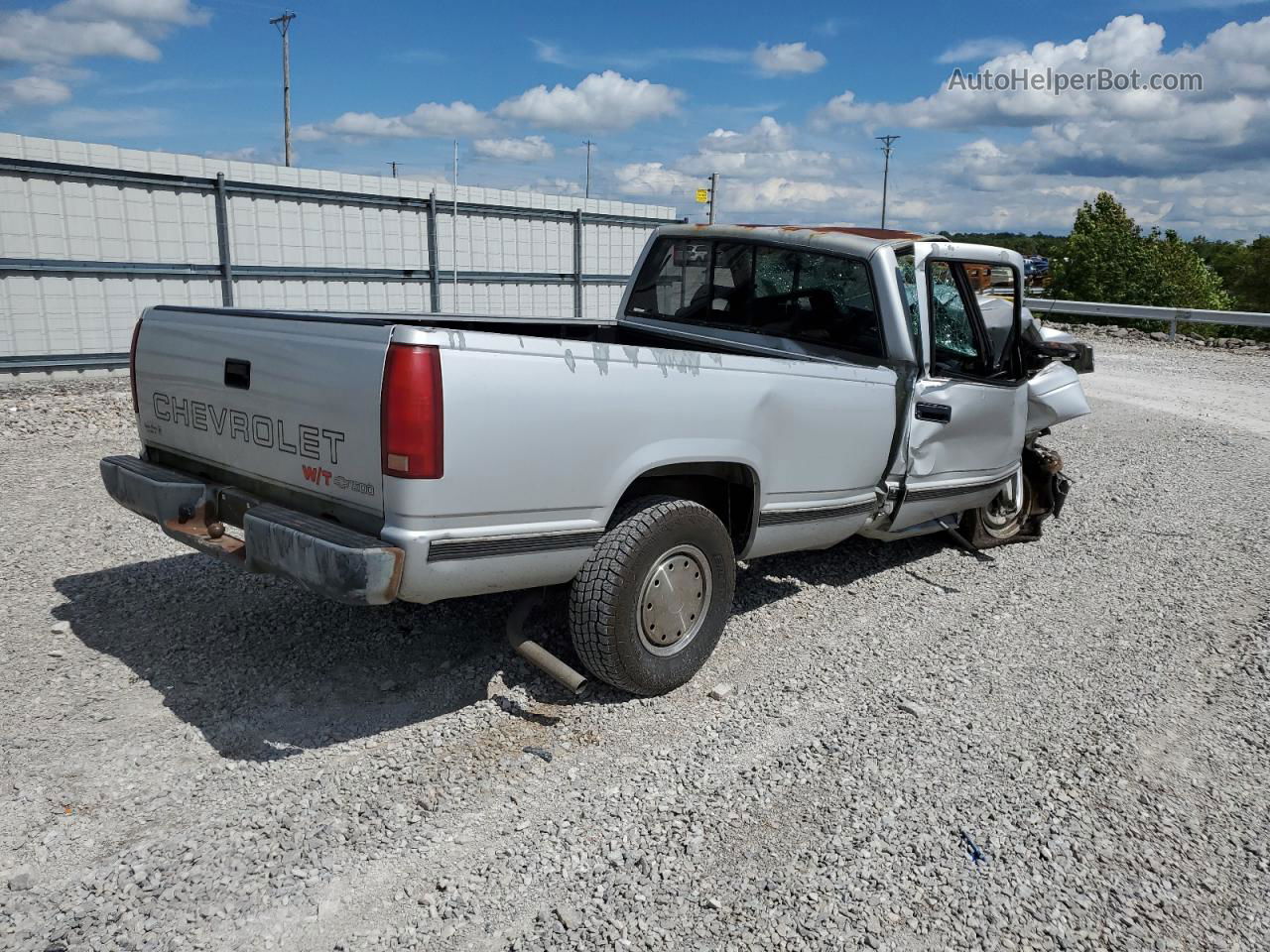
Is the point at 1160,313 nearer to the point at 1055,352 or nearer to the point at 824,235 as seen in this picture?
the point at 1055,352

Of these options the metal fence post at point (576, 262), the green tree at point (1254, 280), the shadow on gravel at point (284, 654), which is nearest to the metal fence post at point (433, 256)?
the metal fence post at point (576, 262)

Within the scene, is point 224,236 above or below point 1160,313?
above

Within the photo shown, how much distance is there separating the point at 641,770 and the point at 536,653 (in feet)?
2.01

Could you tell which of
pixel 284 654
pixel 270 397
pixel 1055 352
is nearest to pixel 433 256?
pixel 1055 352

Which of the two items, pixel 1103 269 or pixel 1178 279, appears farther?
pixel 1178 279

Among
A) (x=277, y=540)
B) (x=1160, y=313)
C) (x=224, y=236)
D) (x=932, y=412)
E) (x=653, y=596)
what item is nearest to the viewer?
(x=277, y=540)

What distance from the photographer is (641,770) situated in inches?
137

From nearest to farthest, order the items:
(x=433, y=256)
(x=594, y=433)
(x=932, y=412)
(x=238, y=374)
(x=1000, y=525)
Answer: (x=594, y=433) < (x=238, y=374) < (x=932, y=412) < (x=1000, y=525) < (x=433, y=256)

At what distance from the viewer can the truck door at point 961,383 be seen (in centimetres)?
499

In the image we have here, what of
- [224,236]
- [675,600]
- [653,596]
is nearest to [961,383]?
[675,600]

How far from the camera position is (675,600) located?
3932mm

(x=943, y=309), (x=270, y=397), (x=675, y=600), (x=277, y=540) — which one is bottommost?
(x=675, y=600)

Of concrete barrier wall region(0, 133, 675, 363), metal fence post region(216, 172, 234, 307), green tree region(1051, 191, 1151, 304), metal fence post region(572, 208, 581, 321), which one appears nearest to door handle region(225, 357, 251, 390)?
concrete barrier wall region(0, 133, 675, 363)

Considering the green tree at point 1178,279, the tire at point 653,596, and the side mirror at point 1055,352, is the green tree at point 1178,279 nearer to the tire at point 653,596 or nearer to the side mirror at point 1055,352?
the side mirror at point 1055,352
